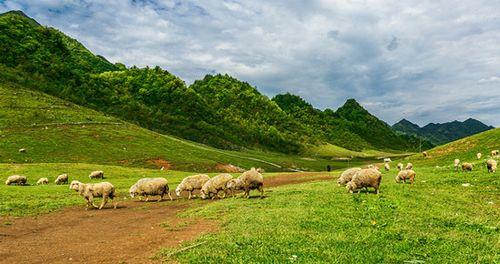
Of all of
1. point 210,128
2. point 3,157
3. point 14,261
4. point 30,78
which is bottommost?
point 14,261

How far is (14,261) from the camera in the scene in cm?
1483

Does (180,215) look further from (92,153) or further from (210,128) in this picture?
(210,128)

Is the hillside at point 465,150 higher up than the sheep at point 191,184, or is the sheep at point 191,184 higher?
the hillside at point 465,150

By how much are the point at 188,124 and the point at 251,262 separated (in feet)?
555

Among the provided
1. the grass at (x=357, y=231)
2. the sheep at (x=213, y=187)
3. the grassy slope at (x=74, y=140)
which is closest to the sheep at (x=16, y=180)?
the sheep at (x=213, y=187)

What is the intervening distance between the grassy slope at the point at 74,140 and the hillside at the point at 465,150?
160 feet

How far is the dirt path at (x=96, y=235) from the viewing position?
49.8ft

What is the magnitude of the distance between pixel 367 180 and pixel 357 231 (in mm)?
12190

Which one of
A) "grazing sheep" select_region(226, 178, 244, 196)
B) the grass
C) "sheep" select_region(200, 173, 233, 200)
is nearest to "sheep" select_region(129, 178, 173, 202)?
"sheep" select_region(200, 173, 233, 200)

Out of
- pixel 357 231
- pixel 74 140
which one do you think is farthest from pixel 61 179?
pixel 74 140

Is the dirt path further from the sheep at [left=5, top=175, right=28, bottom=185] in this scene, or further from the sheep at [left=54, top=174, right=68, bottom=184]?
the sheep at [left=5, top=175, right=28, bottom=185]

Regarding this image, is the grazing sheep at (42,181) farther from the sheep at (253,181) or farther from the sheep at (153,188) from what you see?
the sheep at (253,181)

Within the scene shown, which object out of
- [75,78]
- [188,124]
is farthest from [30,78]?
[188,124]

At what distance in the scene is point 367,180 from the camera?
88.5ft
